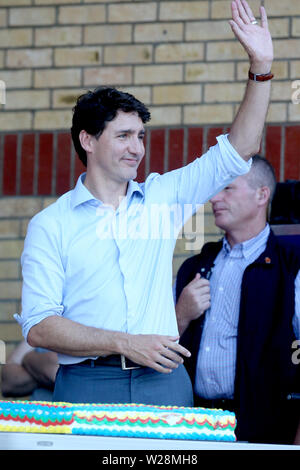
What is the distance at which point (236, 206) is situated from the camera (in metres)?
3.51

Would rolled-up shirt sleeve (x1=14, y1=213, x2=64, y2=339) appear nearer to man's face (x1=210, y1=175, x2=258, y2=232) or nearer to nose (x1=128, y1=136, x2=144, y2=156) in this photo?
nose (x1=128, y1=136, x2=144, y2=156)

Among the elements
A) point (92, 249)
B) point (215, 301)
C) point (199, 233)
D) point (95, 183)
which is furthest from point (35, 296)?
point (199, 233)

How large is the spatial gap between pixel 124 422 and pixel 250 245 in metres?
1.74

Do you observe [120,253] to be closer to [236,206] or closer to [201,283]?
[201,283]

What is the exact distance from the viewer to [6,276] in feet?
14.0

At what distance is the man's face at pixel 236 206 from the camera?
3.47 metres

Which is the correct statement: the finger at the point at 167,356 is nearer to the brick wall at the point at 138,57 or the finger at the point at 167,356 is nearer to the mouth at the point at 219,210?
the mouth at the point at 219,210

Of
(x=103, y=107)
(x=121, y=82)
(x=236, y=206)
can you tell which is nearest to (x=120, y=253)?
(x=103, y=107)

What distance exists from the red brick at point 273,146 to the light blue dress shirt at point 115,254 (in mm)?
1464

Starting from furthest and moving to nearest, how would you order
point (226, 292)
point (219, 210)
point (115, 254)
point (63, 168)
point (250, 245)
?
point (63, 168), point (219, 210), point (250, 245), point (226, 292), point (115, 254)

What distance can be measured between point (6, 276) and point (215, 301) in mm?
1332

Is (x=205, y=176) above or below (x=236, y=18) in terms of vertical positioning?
below

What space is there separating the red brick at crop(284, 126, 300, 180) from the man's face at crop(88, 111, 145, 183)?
1463 millimetres

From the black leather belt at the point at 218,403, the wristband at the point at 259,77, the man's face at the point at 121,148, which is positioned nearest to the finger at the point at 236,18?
the wristband at the point at 259,77
